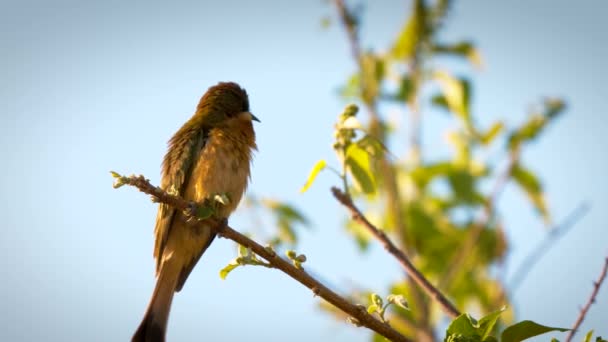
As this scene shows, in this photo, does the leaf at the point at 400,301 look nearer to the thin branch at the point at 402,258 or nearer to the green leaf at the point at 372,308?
the green leaf at the point at 372,308

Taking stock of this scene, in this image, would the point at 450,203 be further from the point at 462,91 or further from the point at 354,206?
the point at 354,206

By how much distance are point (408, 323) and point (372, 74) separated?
172 centimetres

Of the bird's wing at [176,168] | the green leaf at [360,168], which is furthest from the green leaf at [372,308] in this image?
the bird's wing at [176,168]

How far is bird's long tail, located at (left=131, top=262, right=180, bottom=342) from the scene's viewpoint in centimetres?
394

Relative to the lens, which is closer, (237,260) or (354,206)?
(237,260)

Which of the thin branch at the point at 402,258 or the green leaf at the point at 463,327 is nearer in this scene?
the green leaf at the point at 463,327

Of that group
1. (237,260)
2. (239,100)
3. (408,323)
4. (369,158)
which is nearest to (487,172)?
(408,323)

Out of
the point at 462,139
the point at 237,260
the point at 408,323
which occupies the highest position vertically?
the point at 462,139

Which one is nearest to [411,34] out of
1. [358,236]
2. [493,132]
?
[493,132]

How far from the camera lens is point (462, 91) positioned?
438 cm

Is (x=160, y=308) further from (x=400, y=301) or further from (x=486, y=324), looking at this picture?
(x=486, y=324)

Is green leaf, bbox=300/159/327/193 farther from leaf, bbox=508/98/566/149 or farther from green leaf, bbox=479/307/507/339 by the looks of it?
leaf, bbox=508/98/566/149

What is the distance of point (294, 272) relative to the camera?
221 cm

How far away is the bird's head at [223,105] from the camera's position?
4996mm
